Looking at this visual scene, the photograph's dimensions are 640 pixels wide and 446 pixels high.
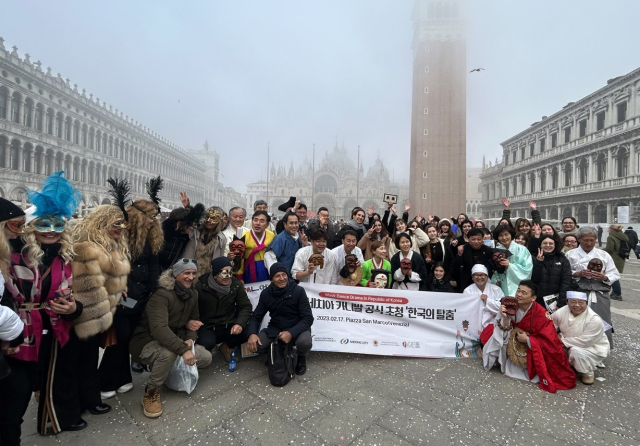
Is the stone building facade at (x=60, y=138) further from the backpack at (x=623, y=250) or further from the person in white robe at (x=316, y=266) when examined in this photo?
the backpack at (x=623, y=250)

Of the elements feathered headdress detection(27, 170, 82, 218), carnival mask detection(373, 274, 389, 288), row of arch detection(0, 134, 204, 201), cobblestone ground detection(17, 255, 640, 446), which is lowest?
cobblestone ground detection(17, 255, 640, 446)

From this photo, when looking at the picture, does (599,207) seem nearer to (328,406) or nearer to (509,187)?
(509,187)

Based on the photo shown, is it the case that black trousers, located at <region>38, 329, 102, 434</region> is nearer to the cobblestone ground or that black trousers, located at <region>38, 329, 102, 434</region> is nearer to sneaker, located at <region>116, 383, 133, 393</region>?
the cobblestone ground

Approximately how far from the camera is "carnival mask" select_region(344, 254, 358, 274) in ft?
14.2

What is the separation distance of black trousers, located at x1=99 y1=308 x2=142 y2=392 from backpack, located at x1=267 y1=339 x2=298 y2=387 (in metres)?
1.43

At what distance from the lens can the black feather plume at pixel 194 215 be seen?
383cm

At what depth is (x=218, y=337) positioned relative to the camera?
3.64 meters

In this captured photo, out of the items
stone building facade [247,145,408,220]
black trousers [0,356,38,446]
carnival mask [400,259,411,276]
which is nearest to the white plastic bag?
black trousers [0,356,38,446]

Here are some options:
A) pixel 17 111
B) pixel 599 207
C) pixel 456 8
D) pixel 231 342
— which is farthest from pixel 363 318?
pixel 456 8

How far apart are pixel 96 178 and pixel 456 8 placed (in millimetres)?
51409

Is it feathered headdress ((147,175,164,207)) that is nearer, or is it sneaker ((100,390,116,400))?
sneaker ((100,390,116,400))

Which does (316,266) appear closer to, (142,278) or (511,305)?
(142,278)

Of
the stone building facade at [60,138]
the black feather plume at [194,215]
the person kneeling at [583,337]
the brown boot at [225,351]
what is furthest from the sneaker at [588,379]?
the stone building facade at [60,138]

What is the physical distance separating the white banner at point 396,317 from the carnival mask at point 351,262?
1.02 feet
